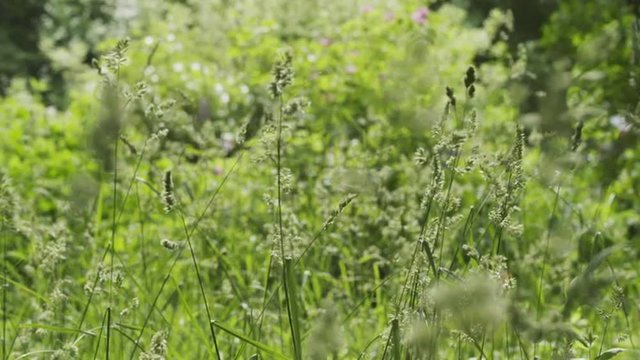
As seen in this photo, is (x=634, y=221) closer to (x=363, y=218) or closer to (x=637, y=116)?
(x=363, y=218)

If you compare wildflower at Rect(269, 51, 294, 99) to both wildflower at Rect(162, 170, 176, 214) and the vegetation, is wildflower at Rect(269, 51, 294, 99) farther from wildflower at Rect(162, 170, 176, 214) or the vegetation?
wildflower at Rect(162, 170, 176, 214)

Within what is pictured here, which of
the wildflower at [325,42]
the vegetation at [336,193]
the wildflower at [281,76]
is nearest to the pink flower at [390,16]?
the vegetation at [336,193]

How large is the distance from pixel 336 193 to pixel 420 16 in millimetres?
2566

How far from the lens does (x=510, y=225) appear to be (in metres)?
1.29

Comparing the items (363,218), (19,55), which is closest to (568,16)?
(363,218)

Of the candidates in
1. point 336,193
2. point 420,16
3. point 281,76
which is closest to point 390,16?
point 420,16

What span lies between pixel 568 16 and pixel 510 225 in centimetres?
330

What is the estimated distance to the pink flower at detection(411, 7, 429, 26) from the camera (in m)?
5.51

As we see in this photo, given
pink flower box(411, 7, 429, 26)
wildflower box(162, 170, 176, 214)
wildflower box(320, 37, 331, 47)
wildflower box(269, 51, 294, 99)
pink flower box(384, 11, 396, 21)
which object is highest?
pink flower box(411, 7, 429, 26)

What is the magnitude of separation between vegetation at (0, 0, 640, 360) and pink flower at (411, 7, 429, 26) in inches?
2.5

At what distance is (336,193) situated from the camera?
3.21m

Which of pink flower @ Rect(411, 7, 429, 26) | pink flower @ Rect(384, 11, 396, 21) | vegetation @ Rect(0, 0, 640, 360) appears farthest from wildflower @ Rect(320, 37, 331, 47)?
pink flower @ Rect(411, 7, 429, 26)

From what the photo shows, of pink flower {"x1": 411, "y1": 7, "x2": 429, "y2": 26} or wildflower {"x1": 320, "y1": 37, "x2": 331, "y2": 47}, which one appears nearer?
wildflower {"x1": 320, "y1": 37, "x2": 331, "y2": 47}

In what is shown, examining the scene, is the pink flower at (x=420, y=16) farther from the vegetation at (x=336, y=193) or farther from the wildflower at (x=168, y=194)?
the wildflower at (x=168, y=194)
